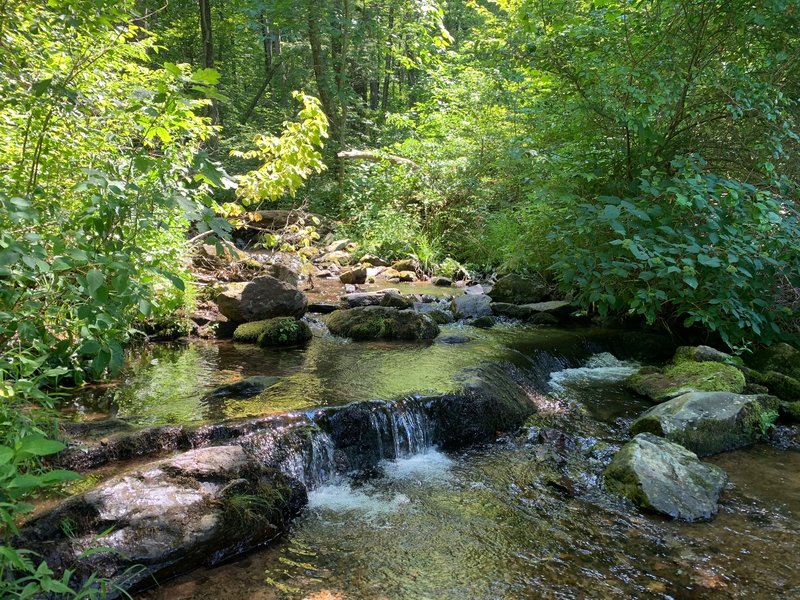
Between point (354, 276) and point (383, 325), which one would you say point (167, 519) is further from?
point (354, 276)

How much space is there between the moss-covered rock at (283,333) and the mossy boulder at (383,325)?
0.64 meters

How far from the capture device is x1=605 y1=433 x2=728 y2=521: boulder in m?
4.32

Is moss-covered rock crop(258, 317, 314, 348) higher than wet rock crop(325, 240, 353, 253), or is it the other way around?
wet rock crop(325, 240, 353, 253)

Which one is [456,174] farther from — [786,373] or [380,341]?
[786,373]

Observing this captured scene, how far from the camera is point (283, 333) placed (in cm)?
814

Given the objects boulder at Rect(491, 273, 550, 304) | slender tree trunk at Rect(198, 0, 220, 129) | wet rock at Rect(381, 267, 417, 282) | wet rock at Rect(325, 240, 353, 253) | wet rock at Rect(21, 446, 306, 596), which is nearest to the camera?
wet rock at Rect(21, 446, 306, 596)

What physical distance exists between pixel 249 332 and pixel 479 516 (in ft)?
16.5

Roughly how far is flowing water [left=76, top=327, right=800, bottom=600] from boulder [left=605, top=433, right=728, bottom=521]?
0.12m

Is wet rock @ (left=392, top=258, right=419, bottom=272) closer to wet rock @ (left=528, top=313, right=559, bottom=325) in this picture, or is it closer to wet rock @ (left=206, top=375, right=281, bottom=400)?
wet rock @ (left=528, top=313, right=559, bottom=325)

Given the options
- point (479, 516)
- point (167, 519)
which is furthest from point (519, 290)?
point (167, 519)

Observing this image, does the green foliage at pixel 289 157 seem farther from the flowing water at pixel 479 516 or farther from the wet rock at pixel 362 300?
the wet rock at pixel 362 300

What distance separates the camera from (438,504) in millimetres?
Result: 4445

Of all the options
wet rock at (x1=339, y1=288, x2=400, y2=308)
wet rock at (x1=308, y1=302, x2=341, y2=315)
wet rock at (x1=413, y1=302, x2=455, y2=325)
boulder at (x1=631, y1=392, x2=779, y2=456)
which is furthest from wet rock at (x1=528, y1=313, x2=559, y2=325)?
boulder at (x1=631, y1=392, x2=779, y2=456)

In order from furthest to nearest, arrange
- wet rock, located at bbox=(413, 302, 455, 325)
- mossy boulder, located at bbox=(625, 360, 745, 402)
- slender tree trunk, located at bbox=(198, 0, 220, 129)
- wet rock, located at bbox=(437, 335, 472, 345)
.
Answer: slender tree trunk, located at bbox=(198, 0, 220, 129) → wet rock, located at bbox=(413, 302, 455, 325) → wet rock, located at bbox=(437, 335, 472, 345) → mossy boulder, located at bbox=(625, 360, 745, 402)
